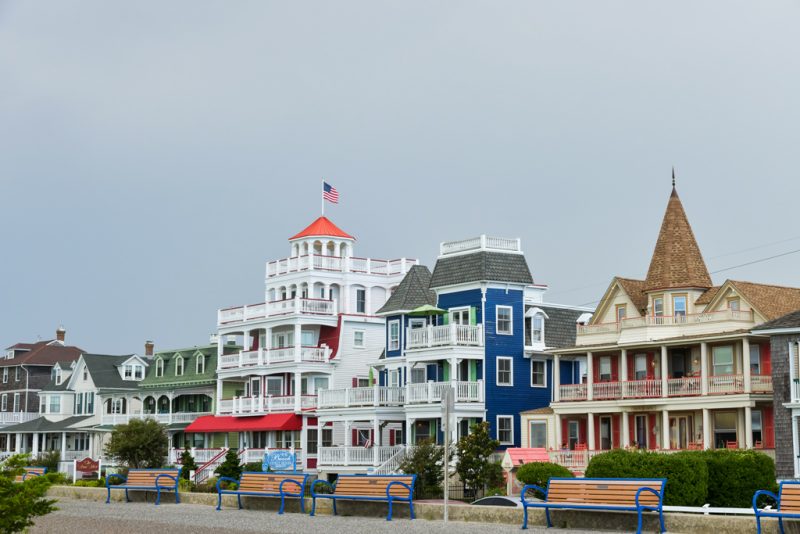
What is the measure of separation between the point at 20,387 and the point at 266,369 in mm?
36485

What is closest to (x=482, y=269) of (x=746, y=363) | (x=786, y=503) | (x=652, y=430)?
(x=652, y=430)

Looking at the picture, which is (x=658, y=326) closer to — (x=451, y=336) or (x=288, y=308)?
(x=451, y=336)

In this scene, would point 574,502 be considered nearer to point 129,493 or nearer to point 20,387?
point 129,493

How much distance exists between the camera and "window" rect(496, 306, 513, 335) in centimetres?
5416

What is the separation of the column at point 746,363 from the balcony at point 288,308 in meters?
28.2

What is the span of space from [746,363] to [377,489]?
19828 millimetres

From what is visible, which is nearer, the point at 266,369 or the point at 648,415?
the point at 648,415

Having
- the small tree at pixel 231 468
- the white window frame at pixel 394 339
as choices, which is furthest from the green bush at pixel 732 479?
the small tree at pixel 231 468

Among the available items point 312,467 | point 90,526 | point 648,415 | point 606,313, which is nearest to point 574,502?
point 90,526

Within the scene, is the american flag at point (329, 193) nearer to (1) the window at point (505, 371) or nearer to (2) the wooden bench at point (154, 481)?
(1) the window at point (505, 371)

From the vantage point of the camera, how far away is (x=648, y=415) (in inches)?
1927

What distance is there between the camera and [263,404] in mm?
66688

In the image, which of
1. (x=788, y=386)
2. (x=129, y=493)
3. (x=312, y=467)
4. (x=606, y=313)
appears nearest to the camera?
(x=129, y=493)

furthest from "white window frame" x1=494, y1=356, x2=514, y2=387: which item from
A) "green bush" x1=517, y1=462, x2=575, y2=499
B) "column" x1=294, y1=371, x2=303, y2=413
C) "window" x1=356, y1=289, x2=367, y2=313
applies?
"window" x1=356, y1=289, x2=367, y2=313
